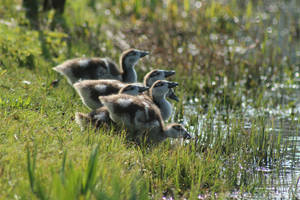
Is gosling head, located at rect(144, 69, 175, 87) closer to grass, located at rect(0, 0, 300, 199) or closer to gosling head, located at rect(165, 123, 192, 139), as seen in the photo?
grass, located at rect(0, 0, 300, 199)

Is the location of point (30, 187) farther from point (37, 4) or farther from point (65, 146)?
point (37, 4)

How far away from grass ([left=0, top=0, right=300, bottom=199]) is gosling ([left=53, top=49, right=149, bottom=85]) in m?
0.33

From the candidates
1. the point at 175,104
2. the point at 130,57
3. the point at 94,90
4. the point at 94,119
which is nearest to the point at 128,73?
the point at 130,57

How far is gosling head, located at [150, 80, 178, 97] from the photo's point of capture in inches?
303

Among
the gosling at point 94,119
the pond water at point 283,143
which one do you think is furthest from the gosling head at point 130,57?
the gosling at point 94,119

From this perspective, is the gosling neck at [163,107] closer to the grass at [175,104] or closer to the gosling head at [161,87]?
the gosling head at [161,87]

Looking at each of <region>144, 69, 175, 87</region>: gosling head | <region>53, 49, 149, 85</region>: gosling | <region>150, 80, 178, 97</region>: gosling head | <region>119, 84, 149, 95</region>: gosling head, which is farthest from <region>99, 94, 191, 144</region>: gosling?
<region>53, 49, 149, 85</region>: gosling

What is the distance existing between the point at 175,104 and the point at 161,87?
1230 millimetres

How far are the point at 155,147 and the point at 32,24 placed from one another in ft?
22.2

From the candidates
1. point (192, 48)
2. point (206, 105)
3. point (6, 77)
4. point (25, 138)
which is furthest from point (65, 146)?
point (192, 48)

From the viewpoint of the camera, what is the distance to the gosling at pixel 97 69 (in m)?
8.57

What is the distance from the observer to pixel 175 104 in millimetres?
8891

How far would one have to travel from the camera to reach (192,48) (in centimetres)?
1277

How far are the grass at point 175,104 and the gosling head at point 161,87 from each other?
1.31ft
